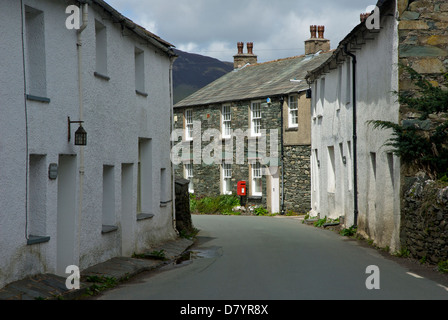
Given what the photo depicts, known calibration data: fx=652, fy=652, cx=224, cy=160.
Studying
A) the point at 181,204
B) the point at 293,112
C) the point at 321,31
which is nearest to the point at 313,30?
the point at 321,31

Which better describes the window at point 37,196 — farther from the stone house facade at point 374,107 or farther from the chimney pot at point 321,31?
the chimney pot at point 321,31

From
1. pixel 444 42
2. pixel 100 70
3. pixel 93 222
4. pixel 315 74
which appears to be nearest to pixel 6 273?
pixel 93 222

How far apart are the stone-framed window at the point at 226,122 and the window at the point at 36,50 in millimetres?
24343

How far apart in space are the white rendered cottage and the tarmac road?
1337mm

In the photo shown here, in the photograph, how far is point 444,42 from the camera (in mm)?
14406

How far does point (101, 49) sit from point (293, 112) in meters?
19.0

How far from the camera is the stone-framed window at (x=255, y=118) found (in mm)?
32938

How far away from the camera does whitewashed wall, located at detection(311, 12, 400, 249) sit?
15.0 metres

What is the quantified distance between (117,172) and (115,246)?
152 cm

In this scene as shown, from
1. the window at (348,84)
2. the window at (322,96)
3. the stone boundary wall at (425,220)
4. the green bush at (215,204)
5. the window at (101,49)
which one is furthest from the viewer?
the green bush at (215,204)

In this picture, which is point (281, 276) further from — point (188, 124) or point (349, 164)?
point (188, 124)

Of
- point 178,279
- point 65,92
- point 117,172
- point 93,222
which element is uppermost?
point 65,92

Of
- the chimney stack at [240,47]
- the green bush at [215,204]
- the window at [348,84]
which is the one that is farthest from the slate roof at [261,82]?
the window at [348,84]

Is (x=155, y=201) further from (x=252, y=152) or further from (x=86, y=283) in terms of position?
(x=252, y=152)
